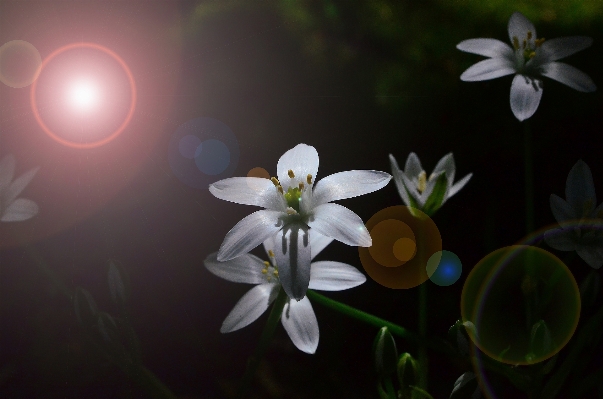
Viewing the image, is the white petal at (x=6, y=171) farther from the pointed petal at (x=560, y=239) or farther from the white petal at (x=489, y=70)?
the pointed petal at (x=560, y=239)

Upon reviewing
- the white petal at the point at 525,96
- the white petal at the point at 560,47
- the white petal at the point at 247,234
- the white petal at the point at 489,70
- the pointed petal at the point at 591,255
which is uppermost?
the white petal at the point at 560,47

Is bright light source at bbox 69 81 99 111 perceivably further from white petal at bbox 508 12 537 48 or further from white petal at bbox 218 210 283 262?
white petal at bbox 508 12 537 48

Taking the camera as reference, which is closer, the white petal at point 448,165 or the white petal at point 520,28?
the white petal at point 448,165

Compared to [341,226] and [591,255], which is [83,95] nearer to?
[341,226]

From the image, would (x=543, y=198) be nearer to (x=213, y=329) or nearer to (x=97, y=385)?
(x=213, y=329)

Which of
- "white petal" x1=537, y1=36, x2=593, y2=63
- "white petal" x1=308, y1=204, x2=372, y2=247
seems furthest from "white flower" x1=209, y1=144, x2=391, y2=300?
"white petal" x1=537, y1=36, x2=593, y2=63

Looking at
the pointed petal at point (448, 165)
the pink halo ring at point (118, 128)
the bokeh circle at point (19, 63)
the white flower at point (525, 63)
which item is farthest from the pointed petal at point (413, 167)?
the bokeh circle at point (19, 63)

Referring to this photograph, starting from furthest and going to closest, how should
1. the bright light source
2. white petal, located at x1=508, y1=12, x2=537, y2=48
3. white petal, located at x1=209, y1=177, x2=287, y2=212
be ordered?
the bright light source → white petal, located at x1=508, y1=12, x2=537, y2=48 → white petal, located at x1=209, y1=177, x2=287, y2=212
